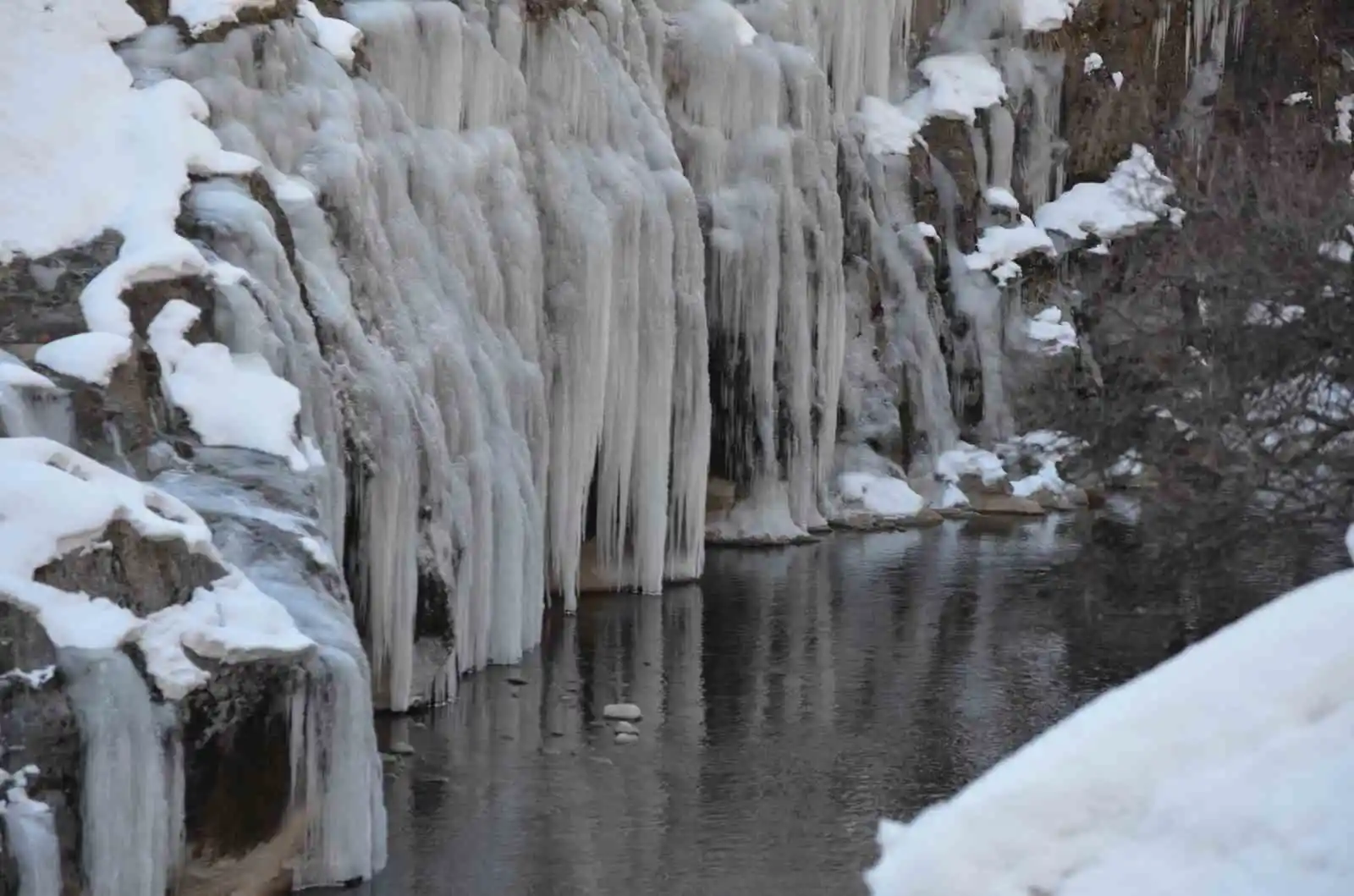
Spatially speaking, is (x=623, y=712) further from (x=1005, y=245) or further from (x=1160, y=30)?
(x=1160, y=30)

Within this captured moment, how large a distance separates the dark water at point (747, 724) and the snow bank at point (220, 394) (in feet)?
8.34

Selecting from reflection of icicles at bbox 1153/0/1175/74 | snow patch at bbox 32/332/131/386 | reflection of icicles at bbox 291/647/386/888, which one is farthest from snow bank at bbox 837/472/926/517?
snow patch at bbox 32/332/131/386

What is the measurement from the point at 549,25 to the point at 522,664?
278 inches

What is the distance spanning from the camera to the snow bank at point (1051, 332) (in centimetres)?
3089

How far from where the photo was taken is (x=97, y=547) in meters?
8.88

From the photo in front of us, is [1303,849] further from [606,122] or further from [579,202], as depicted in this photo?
[606,122]

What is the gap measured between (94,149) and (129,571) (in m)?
5.15

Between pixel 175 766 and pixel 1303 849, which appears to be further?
pixel 175 766

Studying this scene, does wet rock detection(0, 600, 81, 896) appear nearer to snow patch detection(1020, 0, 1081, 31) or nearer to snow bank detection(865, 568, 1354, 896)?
snow bank detection(865, 568, 1354, 896)

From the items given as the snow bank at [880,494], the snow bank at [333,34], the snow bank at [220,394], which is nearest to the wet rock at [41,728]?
the snow bank at [220,394]

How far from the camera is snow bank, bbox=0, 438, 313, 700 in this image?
28.1 feet

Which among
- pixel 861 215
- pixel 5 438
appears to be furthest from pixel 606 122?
pixel 5 438

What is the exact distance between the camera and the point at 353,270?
48.6 feet

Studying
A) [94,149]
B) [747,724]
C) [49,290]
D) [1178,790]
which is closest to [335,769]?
[49,290]
